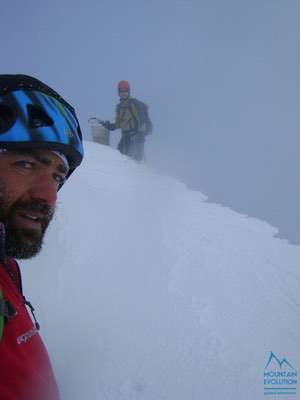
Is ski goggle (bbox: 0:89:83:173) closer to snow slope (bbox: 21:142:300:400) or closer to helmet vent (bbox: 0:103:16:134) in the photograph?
helmet vent (bbox: 0:103:16:134)

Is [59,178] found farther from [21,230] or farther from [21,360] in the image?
[21,360]

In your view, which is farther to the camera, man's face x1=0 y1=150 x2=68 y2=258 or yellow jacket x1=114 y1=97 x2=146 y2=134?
yellow jacket x1=114 y1=97 x2=146 y2=134

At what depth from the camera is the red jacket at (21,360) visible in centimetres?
122

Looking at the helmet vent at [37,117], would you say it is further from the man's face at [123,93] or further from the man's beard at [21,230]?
the man's face at [123,93]

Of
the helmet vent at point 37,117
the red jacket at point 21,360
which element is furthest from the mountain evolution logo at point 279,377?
the helmet vent at point 37,117

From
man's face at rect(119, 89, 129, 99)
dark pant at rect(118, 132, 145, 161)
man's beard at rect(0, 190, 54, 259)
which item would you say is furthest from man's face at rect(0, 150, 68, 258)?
man's face at rect(119, 89, 129, 99)

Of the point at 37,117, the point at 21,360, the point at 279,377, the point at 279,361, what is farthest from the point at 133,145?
the point at 21,360

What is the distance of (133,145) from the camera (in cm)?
1097

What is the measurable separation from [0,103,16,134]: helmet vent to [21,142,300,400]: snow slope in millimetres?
1577

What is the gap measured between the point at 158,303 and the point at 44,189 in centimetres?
183

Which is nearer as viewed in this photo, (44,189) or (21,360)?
(21,360)

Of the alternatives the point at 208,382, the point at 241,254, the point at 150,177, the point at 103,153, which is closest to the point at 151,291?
the point at 208,382

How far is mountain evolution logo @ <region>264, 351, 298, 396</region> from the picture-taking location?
7.91 feet

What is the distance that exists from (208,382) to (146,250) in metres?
2.12
